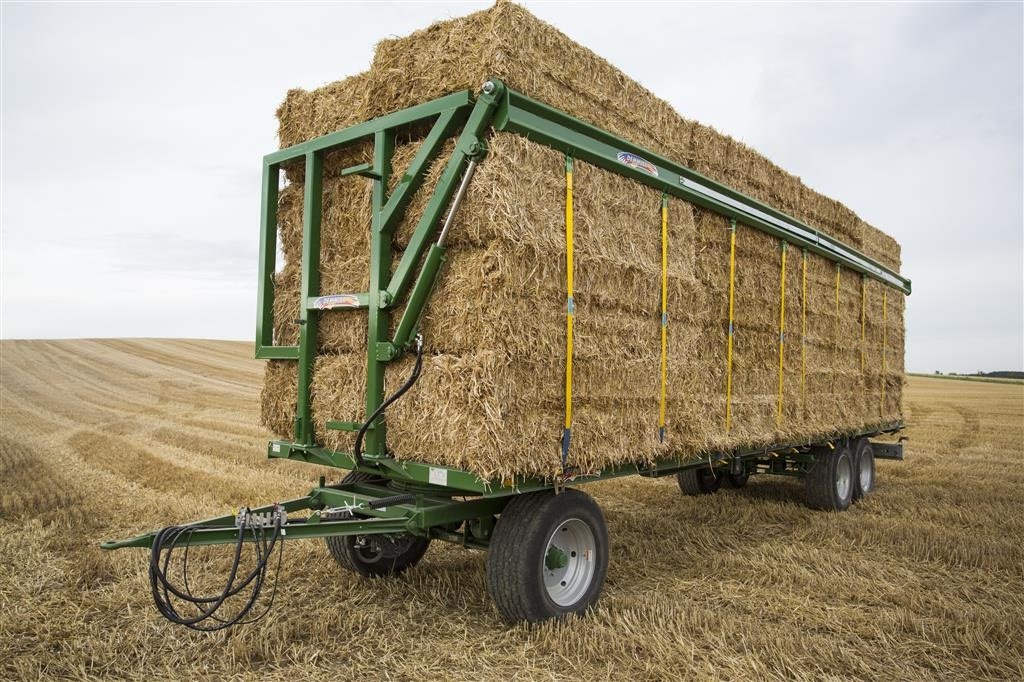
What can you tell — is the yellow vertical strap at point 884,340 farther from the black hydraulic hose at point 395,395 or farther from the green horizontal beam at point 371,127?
the green horizontal beam at point 371,127

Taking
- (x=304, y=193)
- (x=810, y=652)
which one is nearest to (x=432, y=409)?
(x=304, y=193)

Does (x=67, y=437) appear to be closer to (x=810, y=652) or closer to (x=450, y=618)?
(x=450, y=618)

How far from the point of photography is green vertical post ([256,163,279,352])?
5.95 meters

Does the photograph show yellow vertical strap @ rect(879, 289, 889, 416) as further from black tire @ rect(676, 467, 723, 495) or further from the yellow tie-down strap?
the yellow tie-down strap

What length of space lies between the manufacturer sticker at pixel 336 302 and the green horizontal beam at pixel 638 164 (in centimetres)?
154

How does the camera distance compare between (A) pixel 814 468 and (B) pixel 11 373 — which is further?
(B) pixel 11 373

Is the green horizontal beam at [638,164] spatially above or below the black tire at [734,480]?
above

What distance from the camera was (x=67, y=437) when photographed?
503 inches

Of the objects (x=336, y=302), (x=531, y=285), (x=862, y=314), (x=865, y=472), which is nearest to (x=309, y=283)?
(x=336, y=302)

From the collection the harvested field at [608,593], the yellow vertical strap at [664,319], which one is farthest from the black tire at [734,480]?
the yellow vertical strap at [664,319]

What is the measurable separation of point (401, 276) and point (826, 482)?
6528 millimetres

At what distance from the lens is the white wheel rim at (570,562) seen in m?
4.91

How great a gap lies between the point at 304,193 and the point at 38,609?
10.9 ft

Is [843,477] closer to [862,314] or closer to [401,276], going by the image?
[862,314]
